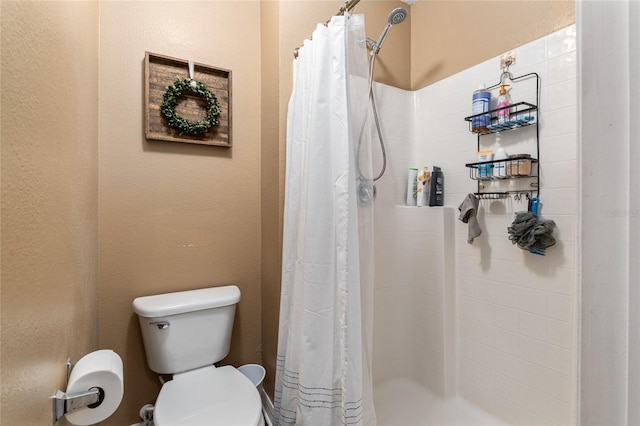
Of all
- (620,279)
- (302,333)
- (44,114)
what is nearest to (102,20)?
(44,114)

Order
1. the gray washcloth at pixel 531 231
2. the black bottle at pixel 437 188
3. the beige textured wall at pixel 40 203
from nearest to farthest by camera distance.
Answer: the beige textured wall at pixel 40 203
the gray washcloth at pixel 531 231
the black bottle at pixel 437 188

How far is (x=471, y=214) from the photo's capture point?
157 cm

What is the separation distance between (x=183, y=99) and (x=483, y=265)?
5.99 feet

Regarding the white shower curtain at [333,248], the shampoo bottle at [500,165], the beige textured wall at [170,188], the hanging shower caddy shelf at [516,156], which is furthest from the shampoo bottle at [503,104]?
the beige textured wall at [170,188]

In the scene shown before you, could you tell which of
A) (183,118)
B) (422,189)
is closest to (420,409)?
(422,189)

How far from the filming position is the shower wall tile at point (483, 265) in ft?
4.23

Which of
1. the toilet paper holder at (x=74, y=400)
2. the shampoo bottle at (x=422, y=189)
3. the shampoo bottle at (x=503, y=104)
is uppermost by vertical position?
the shampoo bottle at (x=503, y=104)

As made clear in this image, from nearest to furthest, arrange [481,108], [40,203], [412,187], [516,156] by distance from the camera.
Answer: [40,203] < [516,156] < [481,108] < [412,187]

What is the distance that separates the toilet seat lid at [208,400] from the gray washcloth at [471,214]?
1.28 metres

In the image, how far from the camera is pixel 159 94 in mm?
1552

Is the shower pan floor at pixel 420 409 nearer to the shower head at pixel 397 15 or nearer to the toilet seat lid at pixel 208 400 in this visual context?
the toilet seat lid at pixel 208 400

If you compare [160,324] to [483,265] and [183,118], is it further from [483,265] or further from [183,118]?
[483,265]

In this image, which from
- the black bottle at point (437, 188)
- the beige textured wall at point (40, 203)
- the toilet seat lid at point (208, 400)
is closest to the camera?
the beige textured wall at point (40, 203)

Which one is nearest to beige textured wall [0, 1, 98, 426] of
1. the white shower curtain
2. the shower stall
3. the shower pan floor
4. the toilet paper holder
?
the toilet paper holder
